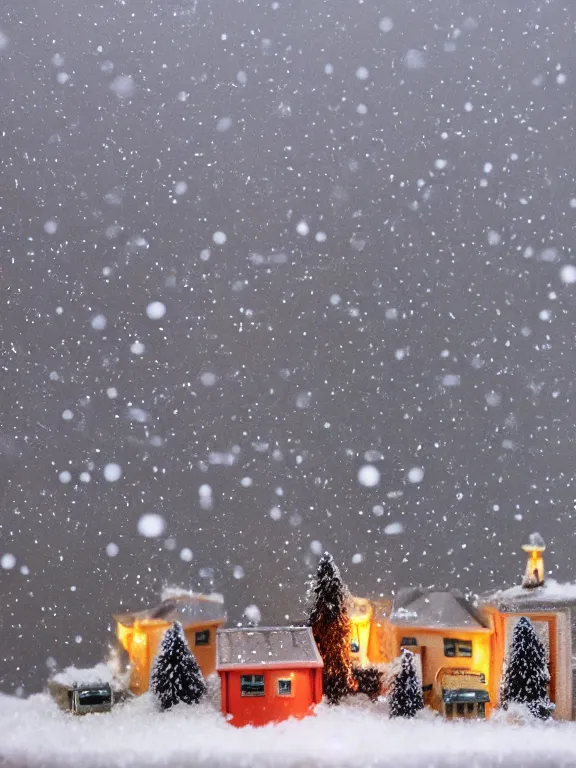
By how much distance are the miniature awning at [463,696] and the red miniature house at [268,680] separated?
8.3 inches

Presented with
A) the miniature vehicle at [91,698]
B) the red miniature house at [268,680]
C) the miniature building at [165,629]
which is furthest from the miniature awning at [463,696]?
the miniature vehicle at [91,698]

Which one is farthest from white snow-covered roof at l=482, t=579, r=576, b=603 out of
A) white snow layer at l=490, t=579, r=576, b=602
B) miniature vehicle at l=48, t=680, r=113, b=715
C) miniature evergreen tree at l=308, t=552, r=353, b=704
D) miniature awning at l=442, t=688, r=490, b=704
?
miniature vehicle at l=48, t=680, r=113, b=715

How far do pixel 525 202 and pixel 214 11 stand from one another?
0.67 m

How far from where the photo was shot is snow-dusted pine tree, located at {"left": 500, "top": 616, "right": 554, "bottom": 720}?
129 centimetres

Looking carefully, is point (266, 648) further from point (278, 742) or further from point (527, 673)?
point (527, 673)

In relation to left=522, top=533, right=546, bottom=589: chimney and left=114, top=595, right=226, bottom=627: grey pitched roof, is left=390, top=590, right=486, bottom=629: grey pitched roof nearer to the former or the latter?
left=522, top=533, right=546, bottom=589: chimney

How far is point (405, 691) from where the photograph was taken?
1.29m

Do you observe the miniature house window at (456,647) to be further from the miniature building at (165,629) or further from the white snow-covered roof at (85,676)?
the white snow-covered roof at (85,676)

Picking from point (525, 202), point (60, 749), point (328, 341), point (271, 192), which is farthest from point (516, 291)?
point (60, 749)

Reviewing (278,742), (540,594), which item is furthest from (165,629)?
(540,594)

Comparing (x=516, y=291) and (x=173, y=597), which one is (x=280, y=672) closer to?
(x=173, y=597)

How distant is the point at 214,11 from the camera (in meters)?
1.49

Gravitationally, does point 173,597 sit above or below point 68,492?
below

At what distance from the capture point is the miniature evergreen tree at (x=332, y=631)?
4.30 ft
